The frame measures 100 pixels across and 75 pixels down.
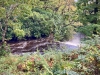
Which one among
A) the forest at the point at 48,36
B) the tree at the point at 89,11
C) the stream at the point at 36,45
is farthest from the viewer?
the stream at the point at 36,45

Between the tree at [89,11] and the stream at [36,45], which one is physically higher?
the tree at [89,11]

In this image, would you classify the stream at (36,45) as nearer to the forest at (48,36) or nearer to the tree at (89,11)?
the forest at (48,36)

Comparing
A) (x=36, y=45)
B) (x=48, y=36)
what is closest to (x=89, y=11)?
(x=36, y=45)

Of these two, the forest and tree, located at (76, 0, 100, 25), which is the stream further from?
tree, located at (76, 0, 100, 25)

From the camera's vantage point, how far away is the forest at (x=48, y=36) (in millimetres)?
5191

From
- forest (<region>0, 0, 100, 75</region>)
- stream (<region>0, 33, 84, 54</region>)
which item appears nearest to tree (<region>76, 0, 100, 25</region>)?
forest (<region>0, 0, 100, 75</region>)

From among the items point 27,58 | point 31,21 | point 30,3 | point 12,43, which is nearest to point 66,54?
point 27,58

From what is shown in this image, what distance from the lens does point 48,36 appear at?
86.0 ft

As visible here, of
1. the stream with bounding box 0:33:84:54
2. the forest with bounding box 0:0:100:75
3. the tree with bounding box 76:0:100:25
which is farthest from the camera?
the stream with bounding box 0:33:84:54

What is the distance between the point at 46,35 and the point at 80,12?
11.2m

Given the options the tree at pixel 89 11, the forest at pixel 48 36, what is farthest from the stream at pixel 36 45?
the tree at pixel 89 11

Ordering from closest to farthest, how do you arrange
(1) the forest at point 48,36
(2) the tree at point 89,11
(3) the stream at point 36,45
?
(1) the forest at point 48,36 → (2) the tree at point 89,11 → (3) the stream at point 36,45

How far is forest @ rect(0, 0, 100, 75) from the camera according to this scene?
204 inches

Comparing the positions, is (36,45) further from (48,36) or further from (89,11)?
(89,11)
